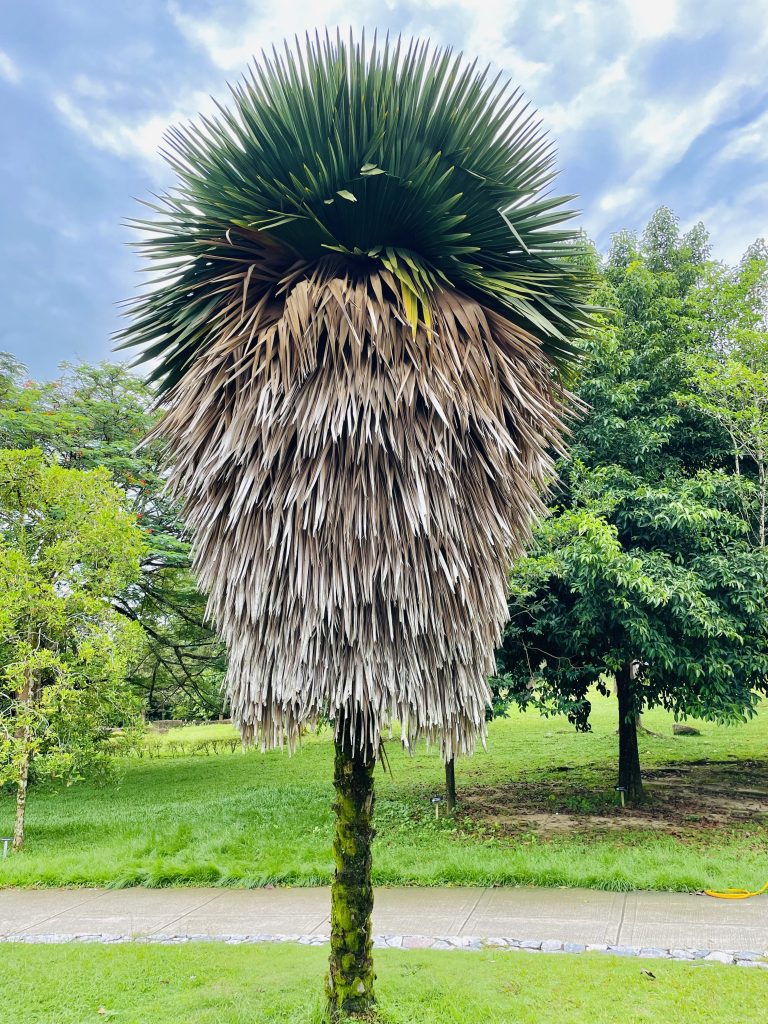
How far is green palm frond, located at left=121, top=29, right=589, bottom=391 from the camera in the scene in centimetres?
349

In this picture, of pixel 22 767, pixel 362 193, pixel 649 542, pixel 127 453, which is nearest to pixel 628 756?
pixel 649 542

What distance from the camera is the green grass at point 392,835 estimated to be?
Result: 22.4 ft

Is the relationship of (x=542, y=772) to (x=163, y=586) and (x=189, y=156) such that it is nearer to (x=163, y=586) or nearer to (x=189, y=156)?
(x=163, y=586)

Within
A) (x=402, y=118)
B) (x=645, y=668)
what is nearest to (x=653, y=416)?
(x=645, y=668)

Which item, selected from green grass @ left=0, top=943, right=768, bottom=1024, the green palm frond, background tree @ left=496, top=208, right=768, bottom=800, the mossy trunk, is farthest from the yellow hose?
the green palm frond

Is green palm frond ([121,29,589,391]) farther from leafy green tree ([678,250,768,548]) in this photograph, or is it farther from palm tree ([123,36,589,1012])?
→ leafy green tree ([678,250,768,548])

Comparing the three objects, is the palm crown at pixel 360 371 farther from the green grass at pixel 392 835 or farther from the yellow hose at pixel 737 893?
the green grass at pixel 392 835

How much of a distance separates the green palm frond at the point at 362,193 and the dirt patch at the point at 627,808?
7334mm

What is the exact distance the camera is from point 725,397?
8.26 metres

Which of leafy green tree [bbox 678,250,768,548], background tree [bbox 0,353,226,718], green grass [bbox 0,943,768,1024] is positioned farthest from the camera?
background tree [bbox 0,353,226,718]

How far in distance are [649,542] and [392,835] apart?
501 centimetres

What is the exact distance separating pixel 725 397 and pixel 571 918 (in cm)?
614

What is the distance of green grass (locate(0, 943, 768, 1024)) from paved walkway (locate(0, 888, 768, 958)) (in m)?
0.43

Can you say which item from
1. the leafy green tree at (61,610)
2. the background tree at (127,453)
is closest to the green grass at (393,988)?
the leafy green tree at (61,610)
